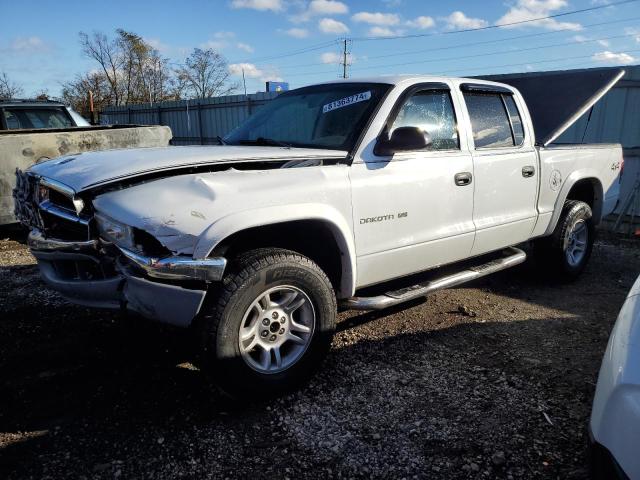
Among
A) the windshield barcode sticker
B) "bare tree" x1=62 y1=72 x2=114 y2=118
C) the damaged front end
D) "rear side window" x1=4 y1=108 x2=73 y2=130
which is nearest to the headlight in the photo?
the damaged front end

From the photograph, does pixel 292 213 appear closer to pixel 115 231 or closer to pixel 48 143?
pixel 115 231

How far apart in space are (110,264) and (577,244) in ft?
15.9

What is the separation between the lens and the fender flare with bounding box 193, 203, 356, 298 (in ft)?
8.02

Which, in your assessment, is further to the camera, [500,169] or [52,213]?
[500,169]

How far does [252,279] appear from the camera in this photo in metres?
2.63

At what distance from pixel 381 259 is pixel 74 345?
7.74ft

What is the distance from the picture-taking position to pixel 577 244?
17.6 feet

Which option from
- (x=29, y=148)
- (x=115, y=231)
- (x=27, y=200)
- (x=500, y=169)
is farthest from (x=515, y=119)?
(x=29, y=148)

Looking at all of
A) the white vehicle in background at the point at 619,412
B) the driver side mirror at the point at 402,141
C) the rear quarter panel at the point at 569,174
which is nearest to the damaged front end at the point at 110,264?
the driver side mirror at the point at 402,141

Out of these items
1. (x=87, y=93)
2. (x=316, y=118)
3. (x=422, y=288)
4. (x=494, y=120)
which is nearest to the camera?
(x=422, y=288)

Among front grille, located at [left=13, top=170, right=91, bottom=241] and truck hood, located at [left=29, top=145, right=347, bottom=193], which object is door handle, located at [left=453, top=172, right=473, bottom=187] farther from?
front grille, located at [left=13, top=170, right=91, bottom=241]

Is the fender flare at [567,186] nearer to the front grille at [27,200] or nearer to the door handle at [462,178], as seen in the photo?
the door handle at [462,178]

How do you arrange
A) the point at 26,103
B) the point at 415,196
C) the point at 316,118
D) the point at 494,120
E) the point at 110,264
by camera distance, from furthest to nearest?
the point at 26,103 < the point at 494,120 < the point at 316,118 < the point at 415,196 < the point at 110,264

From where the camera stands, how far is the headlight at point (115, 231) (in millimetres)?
2441
